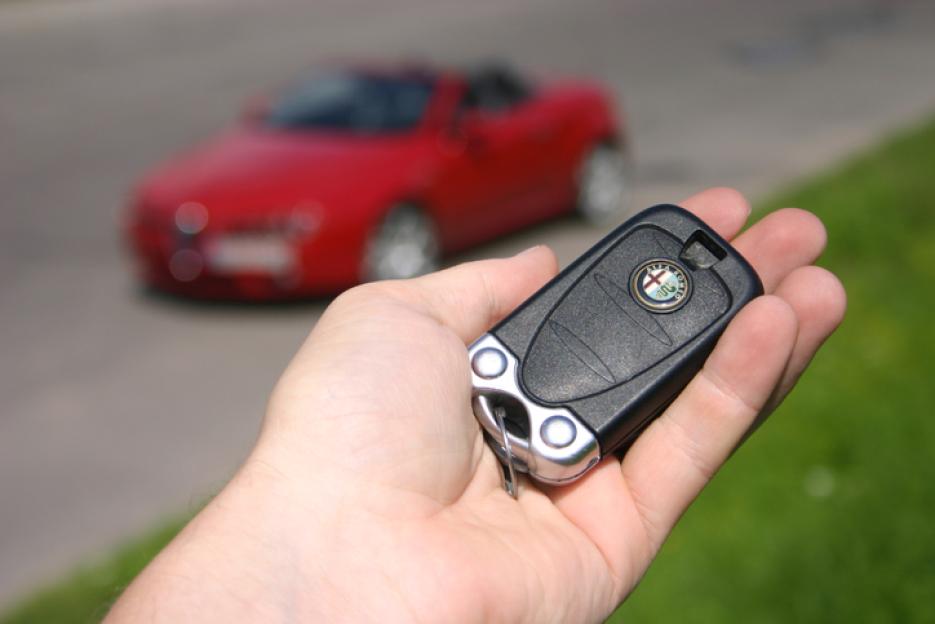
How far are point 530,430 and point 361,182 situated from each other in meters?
5.49

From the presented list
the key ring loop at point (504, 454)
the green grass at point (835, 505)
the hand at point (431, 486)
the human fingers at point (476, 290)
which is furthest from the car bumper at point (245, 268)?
the key ring loop at point (504, 454)

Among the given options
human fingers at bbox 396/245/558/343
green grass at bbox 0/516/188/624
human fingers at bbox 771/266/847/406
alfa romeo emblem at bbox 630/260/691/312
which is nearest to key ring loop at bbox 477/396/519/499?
human fingers at bbox 396/245/558/343

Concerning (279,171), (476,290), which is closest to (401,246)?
(279,171)

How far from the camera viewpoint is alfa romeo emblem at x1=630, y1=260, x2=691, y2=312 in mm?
2631

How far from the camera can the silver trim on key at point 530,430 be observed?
2469 millimetres

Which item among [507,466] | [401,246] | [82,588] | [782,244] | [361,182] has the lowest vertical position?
[82,588]

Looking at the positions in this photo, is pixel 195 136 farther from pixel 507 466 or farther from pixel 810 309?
pixel 810 309

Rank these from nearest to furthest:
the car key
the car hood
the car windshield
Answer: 1. the car key
2. the car hood
3. the car windshield

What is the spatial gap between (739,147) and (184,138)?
18.7 ft

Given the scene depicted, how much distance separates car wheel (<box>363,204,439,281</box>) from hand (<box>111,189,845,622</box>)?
202 inches

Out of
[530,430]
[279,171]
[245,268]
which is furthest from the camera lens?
[279,171]

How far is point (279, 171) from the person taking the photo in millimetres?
7953

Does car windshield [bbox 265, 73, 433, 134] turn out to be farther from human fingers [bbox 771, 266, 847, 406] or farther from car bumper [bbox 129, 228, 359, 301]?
human fingers [bbox 771, 266, 847, 406]

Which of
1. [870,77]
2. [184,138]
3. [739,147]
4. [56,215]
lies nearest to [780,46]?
[870,77]
